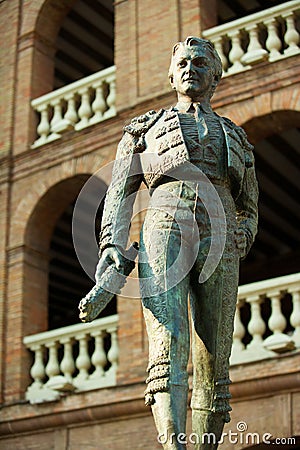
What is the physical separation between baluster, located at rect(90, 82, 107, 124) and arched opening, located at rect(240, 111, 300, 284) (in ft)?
7.50

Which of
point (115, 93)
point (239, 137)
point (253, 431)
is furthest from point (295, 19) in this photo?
point (239, 137)

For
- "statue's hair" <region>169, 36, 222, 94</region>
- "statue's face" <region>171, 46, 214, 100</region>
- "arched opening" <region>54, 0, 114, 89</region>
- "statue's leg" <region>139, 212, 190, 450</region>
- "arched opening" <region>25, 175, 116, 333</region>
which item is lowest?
"statue's leg" <region>139, 212, 190, 450</region>

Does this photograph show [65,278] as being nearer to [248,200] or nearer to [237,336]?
[237,336]

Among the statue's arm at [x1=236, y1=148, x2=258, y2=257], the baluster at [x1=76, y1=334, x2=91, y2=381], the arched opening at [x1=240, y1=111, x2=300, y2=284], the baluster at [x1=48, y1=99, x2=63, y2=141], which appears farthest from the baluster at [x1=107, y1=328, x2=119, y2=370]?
the statue's arm at [x1=236, y1=148, x2=258, y2=257]

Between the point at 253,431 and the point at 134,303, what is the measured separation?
2.36 meters

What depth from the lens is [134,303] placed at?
39.7 feet

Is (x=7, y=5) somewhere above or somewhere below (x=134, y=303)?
above

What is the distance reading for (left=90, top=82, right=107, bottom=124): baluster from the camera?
13688mm

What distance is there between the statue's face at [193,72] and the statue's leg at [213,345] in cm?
88

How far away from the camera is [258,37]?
12.5 meters

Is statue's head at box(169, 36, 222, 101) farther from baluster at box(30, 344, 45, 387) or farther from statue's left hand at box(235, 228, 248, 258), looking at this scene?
baluster at box(30, 344, 45, 387)

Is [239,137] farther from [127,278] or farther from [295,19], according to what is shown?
[295,19]

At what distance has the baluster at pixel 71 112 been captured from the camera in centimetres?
1398

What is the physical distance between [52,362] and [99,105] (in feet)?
12.2
